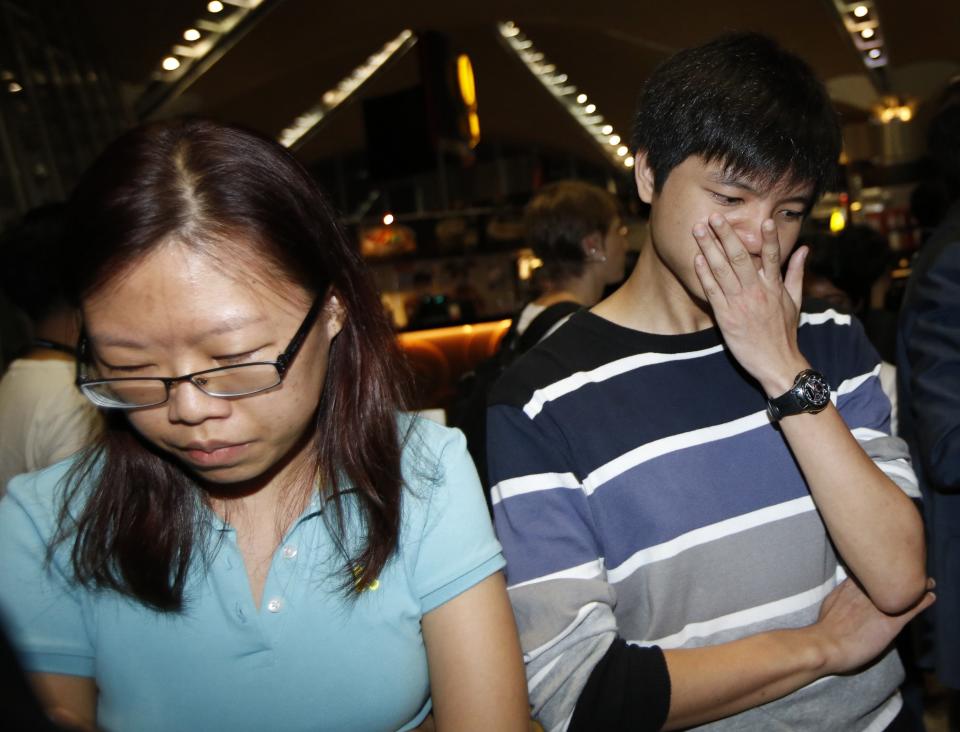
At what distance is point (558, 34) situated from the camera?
12820mm

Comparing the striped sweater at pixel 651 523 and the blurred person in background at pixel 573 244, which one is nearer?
the striped sweater at pixel 651 523

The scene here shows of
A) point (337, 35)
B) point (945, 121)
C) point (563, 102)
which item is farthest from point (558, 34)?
point (945, 121)

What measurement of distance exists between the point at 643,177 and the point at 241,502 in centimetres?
89

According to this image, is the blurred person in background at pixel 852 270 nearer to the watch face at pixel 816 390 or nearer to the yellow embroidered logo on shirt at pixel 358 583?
the watch face at pixel 816 390

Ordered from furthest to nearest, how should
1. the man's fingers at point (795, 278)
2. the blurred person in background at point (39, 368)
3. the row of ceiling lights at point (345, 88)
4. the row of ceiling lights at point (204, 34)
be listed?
the row of ceiling lights at point (345, 88) < the row of ceiling lights at point (204, 34) < the blurred person in background at point (39, 368) < the man's fingers at point (795, 278)

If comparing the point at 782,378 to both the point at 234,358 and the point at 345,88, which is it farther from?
the point at 345,88

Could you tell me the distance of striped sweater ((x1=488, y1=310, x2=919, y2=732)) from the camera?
1.24 m

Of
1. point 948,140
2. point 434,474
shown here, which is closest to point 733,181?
point 434,474

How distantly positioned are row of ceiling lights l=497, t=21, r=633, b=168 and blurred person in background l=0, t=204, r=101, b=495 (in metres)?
10.8

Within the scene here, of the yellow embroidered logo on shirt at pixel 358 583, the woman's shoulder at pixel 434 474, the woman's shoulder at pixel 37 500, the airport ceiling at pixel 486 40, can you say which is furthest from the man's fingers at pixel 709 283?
the airport ceiling at pixel 486 40

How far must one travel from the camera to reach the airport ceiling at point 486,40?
9477 millimetres

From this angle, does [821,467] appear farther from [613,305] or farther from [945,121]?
[945,121]

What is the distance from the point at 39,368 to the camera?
255 centimetres

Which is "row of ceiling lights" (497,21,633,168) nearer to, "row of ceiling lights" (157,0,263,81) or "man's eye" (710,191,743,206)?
"row of ceiling lights" (157,0,263,81)
